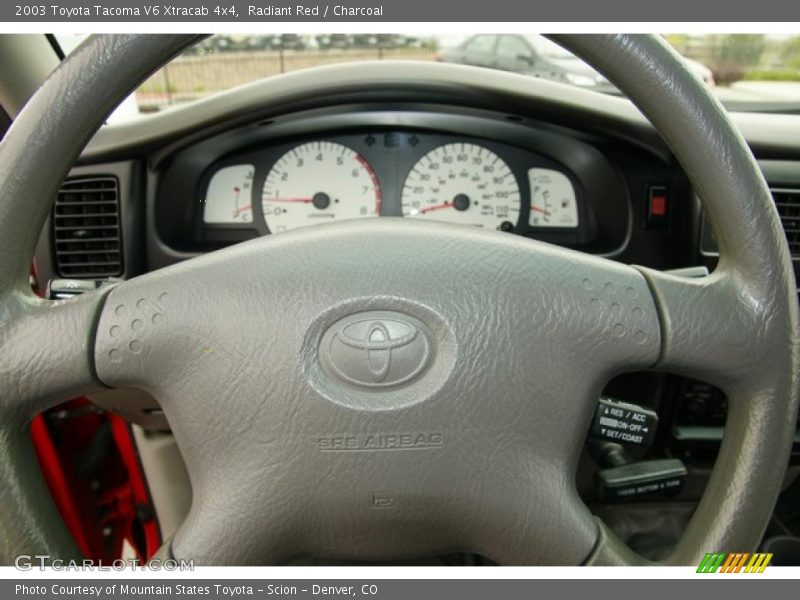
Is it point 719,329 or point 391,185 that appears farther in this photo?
point 391,185

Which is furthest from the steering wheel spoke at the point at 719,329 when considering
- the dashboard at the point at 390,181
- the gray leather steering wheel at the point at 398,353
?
the dashboard at the point at 390,181

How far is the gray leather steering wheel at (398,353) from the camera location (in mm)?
666

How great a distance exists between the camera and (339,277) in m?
0.69

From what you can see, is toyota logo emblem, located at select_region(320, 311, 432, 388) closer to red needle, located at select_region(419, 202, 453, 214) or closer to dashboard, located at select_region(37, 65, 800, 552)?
dashboard, located at select_region(37, 65, 800, 552)

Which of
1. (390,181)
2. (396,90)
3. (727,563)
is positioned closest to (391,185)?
(390,181)

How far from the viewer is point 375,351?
2.21 ft

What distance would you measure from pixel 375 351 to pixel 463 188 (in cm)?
89

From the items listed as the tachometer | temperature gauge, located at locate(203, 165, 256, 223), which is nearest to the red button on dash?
the tachometer

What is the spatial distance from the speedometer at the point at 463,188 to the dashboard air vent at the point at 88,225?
66 cm

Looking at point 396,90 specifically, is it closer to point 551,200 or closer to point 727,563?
point 551,200

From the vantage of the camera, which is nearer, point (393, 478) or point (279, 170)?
point (393, 478)

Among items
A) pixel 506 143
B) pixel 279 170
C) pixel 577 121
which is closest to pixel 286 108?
pixel 279 170

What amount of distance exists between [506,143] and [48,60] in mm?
1063

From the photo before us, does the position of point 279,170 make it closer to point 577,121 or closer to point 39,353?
point 577,121
